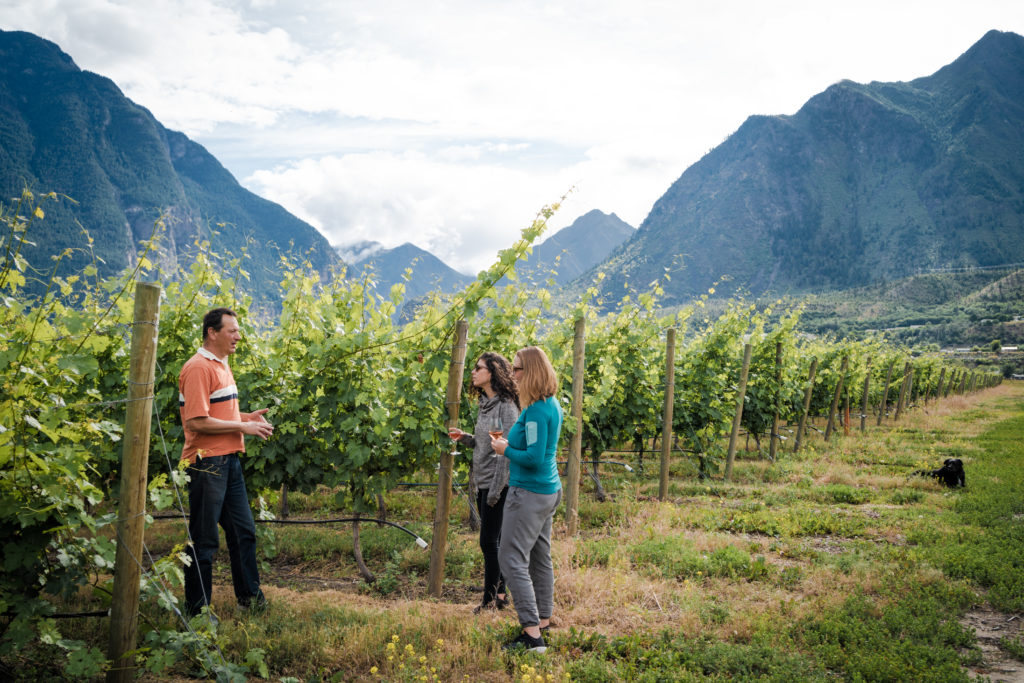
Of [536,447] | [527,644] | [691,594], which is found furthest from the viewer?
[691,594]

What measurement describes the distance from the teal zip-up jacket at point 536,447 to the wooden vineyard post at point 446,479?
1040 mm

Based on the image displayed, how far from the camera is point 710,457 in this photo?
1056 centimetres

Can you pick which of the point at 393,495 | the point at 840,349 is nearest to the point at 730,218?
the point at 840,349

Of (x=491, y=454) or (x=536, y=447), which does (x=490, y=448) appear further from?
(x=536, y=447)

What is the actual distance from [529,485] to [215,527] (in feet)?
6.98

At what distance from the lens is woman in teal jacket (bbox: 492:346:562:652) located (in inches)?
138

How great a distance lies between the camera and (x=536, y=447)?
136 inches

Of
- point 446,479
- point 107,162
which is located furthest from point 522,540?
point 107,162

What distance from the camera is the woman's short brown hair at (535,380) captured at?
11.5ft

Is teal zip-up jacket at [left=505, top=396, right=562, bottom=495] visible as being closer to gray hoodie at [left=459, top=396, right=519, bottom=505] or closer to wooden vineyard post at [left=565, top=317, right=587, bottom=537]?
gray hoodie at [left=459, top=396, right=519, bottom=505]

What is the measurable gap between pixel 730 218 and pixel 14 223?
20445 centimetres

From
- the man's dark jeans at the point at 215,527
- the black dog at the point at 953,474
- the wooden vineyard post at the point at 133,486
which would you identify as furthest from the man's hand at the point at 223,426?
the black dog at the point at 953,474

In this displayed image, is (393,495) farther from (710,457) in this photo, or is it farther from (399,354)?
(710,457)

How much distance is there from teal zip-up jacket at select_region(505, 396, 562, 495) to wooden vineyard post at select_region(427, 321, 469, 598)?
3.41 feet
